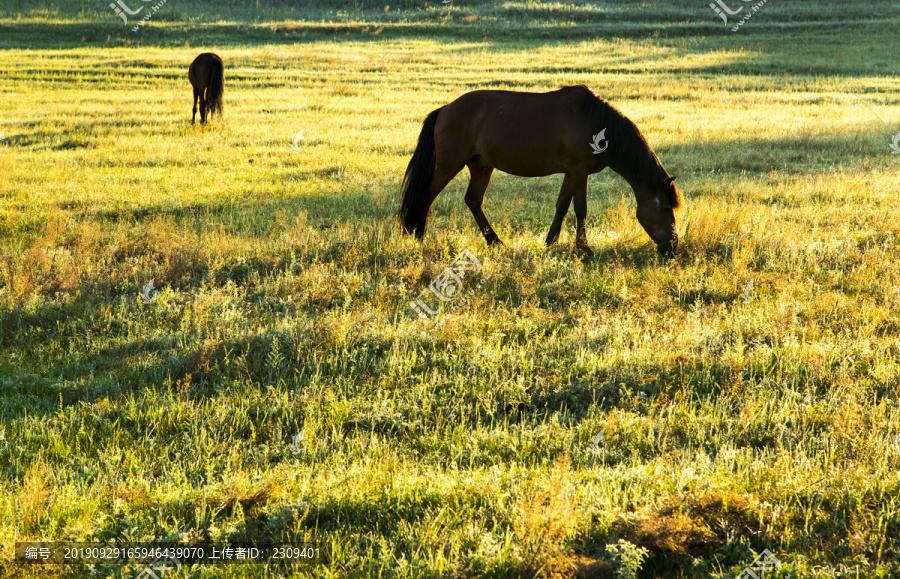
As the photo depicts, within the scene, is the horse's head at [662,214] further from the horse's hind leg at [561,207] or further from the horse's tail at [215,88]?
the horse's tail at [215,88]

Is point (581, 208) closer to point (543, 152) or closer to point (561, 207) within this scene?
point (561, 207)

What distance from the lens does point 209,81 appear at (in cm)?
1797

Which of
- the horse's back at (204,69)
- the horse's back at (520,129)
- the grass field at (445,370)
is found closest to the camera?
the grass field at (445,370)

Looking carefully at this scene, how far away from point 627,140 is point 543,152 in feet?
3.18

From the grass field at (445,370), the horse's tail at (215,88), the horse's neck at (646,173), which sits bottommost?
the grass field at (445,370)

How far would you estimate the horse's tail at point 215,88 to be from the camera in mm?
17680

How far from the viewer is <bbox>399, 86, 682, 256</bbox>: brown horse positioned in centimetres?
758

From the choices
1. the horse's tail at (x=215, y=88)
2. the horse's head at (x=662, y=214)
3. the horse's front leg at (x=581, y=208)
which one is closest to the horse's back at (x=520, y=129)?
the horse's front leg at (x=581, y=208)

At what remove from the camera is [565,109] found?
7691 millimetres

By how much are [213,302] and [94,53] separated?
3384 cm

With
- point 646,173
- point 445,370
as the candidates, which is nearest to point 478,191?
point 646,173

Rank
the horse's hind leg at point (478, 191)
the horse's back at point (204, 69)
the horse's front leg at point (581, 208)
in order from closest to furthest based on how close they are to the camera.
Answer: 1. the horse's front leg at point (581, 208)
2. the horse's hind leg at point (478, 191)
3. the horse's back at point (204, 69)

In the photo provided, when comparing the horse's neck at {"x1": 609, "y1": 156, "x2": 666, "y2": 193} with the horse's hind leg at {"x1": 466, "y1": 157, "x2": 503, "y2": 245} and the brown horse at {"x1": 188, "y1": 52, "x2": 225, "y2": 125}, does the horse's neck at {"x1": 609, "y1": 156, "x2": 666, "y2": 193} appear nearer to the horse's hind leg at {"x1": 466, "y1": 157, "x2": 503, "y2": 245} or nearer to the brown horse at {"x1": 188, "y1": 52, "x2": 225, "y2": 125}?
the horse's hind leg at {"x1": 466, "y1": 157, "x2": 503, "y2": 245}

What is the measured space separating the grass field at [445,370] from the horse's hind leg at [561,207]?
27 cm
